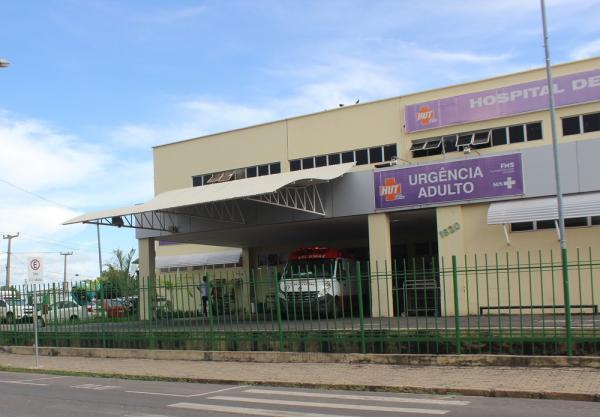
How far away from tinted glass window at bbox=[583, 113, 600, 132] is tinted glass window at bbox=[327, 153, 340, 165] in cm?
984

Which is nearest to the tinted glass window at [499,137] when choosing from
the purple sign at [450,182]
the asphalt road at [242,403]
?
the purple sign at [450,182]

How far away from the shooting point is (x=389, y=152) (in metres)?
27.3

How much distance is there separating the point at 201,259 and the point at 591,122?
20.9m

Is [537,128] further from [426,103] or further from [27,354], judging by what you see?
[27,354]

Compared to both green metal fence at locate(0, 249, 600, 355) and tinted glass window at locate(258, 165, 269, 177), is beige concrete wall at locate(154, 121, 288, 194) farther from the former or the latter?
green metal fence at locate(0, 249, 600, 355)

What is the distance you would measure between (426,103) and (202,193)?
30.8 ft

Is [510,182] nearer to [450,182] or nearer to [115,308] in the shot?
[450,182]

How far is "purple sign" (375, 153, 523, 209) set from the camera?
21422 mm

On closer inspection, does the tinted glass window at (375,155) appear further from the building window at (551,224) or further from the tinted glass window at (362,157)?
the building window at (551,224)

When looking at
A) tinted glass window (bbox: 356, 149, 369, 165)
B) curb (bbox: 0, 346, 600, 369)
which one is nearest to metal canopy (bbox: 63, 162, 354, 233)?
tinted glass window (bbox: 356, 149, 369, 165)

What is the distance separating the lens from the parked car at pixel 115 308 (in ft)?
59.8

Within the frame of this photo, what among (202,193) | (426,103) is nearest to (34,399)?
(202,193)

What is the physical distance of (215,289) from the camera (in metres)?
16.8

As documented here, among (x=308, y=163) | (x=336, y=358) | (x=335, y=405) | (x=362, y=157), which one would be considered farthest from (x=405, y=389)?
(x=308, y=163)
